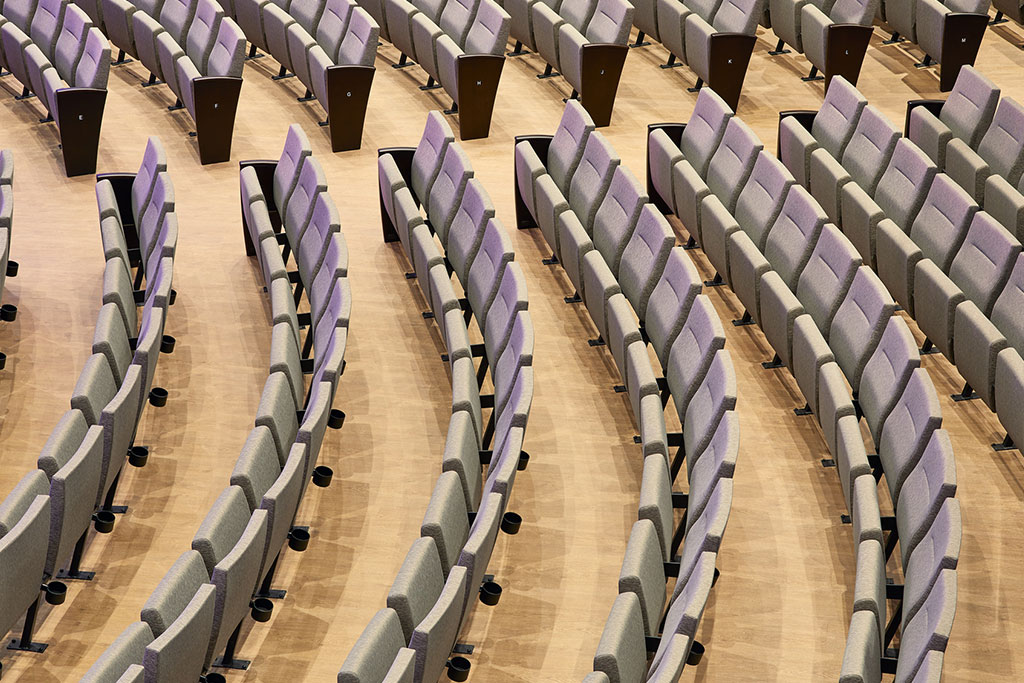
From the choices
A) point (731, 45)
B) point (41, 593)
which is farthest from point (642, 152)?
point (41, 593)

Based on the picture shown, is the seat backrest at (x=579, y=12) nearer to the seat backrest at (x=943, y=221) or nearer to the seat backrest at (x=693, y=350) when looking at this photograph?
the seat backrest at (x=943, y=221)

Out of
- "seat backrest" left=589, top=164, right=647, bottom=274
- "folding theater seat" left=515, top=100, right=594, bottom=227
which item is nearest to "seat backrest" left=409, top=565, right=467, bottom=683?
"seat backrest" left=589, top=164, right=647, bottom=274

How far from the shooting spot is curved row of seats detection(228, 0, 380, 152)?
137cm

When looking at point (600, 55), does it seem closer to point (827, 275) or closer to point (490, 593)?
point (827, 275)

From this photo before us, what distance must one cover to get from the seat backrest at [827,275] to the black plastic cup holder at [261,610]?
1.45 feet

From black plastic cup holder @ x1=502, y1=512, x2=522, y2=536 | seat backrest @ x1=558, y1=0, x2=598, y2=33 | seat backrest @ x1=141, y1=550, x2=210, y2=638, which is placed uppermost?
seat backrest @ x1=558, y1=0, x2=598, y2=33

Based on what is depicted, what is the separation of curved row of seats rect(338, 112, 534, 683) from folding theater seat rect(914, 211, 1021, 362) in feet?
1.05

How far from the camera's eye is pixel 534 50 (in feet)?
5.20

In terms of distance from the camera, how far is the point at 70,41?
1440 millimetres

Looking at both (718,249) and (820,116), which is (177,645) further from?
(820,116)

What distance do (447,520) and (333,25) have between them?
936mm

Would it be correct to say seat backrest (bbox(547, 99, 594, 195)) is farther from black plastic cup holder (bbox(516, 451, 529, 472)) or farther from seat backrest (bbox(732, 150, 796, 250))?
black plastic cup holder (bbox(516, 451, 529, 472))

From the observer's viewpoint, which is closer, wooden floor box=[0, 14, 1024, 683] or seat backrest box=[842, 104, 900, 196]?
wooden floor box=[0, 14, 1024, 683]

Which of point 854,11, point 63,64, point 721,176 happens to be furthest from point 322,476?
point 854,11
